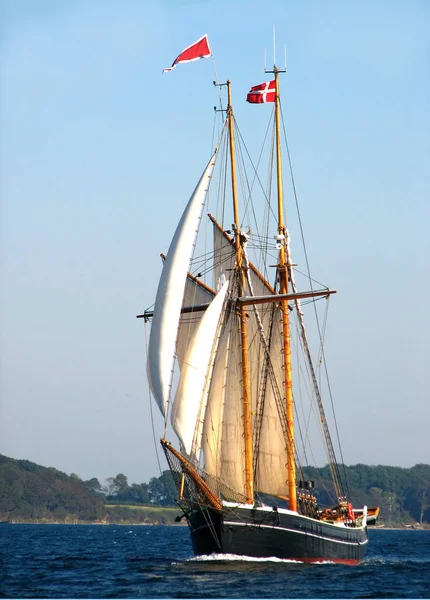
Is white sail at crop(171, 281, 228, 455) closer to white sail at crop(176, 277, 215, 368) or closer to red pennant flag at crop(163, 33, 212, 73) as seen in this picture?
white sail at crop(176, 277, 215, 368)

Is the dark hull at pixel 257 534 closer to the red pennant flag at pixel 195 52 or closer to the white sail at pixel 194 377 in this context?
the white sail at pixel 194 377

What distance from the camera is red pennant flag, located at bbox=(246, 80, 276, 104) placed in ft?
210

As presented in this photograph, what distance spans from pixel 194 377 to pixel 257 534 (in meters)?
8.14

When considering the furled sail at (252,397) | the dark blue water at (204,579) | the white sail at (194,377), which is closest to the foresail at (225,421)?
the furled sail at (252,397)

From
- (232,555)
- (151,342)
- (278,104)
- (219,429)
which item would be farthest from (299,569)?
(278,104)

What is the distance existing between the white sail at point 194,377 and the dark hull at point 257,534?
12.4ft

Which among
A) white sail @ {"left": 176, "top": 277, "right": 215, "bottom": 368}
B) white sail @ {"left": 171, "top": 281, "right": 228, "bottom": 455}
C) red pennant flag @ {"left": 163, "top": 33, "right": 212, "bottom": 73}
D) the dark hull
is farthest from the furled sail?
red pennant flag @ {"left": 163, "top": 33, "right": 212, "bottom": 73}

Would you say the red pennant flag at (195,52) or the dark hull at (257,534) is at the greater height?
the red pennant flag at (195,52)

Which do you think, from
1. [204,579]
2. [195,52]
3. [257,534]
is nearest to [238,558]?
[257,534]

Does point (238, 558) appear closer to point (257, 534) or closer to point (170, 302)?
point (257, 534)

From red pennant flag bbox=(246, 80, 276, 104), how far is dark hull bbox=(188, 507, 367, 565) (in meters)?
22.2

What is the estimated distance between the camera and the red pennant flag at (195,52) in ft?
189

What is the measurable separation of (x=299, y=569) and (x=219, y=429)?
8.47 meters

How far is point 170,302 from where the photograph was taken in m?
55.6
